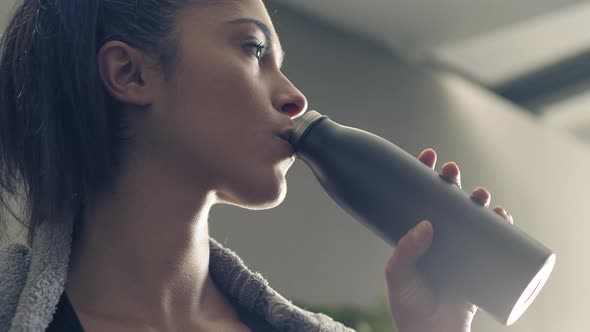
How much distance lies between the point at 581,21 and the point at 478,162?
0.55 metres

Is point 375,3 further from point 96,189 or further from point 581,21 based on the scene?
point 96,189

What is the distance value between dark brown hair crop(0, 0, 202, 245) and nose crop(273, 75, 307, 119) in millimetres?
109

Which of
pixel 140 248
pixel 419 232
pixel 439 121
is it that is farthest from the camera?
pixel 439 121

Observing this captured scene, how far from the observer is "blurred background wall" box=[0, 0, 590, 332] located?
2021mm

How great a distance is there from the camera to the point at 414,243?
70cm

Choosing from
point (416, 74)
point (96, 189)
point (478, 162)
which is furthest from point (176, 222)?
point (478, 162)

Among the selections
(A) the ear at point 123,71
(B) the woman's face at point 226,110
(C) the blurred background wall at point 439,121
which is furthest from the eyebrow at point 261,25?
(C) the blurred background wall at point 439,121

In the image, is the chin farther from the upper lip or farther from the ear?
the ear

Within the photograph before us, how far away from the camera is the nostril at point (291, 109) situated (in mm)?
794

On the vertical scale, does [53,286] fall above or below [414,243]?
below

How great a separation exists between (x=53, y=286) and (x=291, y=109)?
0.92 ft

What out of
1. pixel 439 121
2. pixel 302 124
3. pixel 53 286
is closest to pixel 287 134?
pixel 302 124

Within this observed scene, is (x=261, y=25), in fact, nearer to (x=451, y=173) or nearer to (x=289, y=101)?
(x=289, y=101)

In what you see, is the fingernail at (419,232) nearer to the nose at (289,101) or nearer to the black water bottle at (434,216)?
the black water bottle at (434,216)
